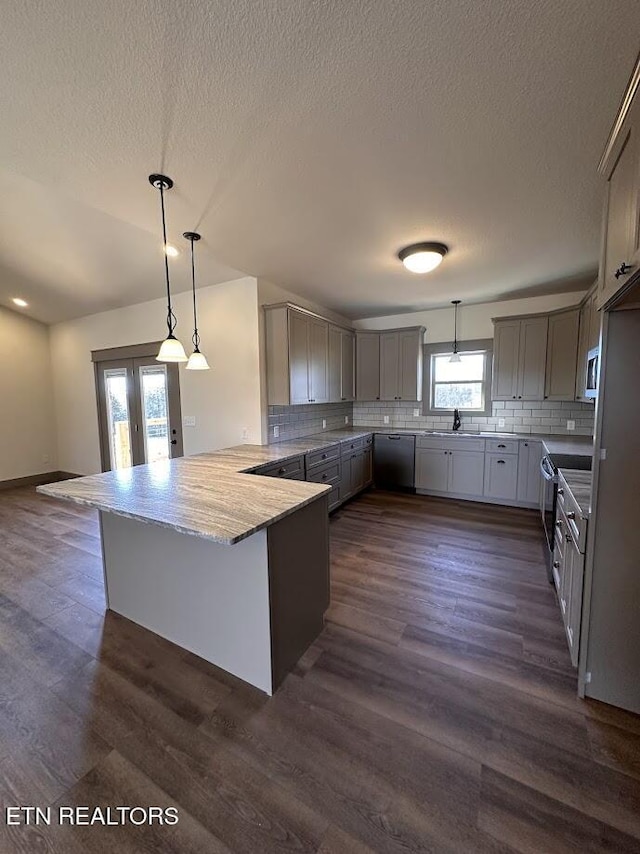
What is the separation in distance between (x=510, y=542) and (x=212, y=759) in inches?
122

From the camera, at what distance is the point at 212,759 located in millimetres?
1406

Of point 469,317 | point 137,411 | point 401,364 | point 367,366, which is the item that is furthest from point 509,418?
point 137,411

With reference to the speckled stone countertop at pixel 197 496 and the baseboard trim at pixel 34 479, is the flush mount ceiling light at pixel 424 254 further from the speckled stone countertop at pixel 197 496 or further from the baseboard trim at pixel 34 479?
the baseboard trim at pixel 34 479

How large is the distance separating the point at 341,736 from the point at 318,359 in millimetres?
3762

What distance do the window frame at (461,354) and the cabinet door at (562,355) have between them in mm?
768

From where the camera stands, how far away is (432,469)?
480 cm

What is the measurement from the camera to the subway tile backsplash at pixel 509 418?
14.4ft

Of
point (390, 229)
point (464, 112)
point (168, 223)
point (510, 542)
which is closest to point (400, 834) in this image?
point (510, 542)

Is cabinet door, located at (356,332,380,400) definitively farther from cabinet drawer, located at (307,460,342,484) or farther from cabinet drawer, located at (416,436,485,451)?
cabinet drawer, located at (307,460,342,484)

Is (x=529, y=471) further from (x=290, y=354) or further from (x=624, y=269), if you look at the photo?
(x=624, y=269)

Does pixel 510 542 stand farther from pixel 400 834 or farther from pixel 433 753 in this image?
pixel 400 834

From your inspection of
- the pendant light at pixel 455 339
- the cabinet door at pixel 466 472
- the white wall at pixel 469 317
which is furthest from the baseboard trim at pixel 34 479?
the pendant light at pixel 455 339

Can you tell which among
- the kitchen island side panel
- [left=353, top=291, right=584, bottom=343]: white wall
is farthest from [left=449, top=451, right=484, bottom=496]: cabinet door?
the kitchen island side panel

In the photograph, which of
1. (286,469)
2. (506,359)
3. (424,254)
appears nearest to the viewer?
(424,254)
